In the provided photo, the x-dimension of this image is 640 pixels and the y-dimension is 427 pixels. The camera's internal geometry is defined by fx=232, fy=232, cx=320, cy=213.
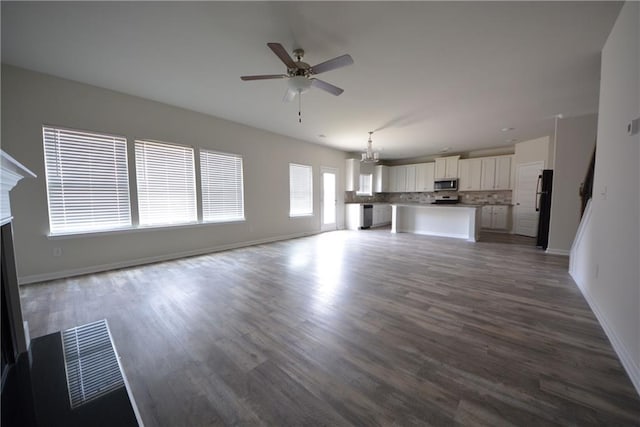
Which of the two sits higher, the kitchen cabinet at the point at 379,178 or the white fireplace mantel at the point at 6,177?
the kitchen cabinet at the point at 379,178

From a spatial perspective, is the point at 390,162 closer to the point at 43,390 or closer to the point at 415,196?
the point at 415,196

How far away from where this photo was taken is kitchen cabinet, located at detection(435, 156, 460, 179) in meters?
7.81

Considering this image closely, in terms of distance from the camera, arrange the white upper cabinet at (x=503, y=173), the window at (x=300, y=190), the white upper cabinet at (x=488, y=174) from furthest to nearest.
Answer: the white upper cabinet at (x=488, y=174) < the white upper cabinet at (x=503, y=173) < the window at (x=300, y=190)

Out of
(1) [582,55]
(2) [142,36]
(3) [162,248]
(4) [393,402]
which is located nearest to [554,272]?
(1) [582,55]

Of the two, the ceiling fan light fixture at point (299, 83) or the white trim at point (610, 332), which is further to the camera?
the ceiling fan light fixture at point (299, 83)

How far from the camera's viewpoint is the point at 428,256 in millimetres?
4340

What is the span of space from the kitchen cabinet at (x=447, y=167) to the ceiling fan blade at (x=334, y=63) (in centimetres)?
709

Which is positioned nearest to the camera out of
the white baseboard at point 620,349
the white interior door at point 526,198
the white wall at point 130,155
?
the white baseboard at point 620,349

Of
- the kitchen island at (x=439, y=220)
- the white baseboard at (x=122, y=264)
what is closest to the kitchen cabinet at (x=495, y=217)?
the kitchen island at (x=439, y=220)

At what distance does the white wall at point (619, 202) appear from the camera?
1565mm

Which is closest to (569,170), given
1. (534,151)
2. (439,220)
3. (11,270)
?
(534,151)

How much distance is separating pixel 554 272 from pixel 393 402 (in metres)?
3.70

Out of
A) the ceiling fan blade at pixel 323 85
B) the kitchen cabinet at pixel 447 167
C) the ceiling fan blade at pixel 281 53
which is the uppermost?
the ceiling fan blade at pixel 281 53

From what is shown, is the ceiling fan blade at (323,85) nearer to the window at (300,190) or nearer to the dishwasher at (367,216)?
the window at (300,190)
